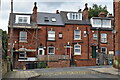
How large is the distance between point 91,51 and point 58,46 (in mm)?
5931

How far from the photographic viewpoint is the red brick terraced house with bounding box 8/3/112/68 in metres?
35.2

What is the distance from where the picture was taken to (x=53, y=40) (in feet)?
122

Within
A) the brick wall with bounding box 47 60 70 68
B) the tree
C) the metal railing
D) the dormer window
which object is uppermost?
the tree

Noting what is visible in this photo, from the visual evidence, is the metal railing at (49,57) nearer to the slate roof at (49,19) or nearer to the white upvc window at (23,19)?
the slate roof at (49,19)

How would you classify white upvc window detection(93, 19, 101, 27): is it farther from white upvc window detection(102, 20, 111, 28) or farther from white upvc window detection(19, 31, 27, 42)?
white upvc window detection(19, 31, 27, 42)

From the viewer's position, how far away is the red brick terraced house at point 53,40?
116ft

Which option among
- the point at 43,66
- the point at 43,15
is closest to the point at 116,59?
the point at 43,66

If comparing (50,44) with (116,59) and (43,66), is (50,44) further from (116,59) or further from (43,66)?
(116,59)

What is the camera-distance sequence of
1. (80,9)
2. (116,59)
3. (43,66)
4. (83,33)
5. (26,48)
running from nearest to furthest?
(116,59) < (43,66) < (26,48) < (83,33) < (80,9)

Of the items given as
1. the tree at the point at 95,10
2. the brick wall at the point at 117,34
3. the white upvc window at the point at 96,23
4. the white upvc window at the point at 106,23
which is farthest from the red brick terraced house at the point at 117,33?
the tree at the point at 95,10

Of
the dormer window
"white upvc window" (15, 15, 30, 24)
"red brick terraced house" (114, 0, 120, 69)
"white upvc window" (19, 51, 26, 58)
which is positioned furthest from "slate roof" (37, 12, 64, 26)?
"red brick terraced house" (114, 0, 120, 69)

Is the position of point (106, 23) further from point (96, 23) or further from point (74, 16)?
point (74, 16)

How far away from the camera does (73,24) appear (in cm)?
3822

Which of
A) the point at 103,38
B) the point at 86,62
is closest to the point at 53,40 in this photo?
the point at 86,62
